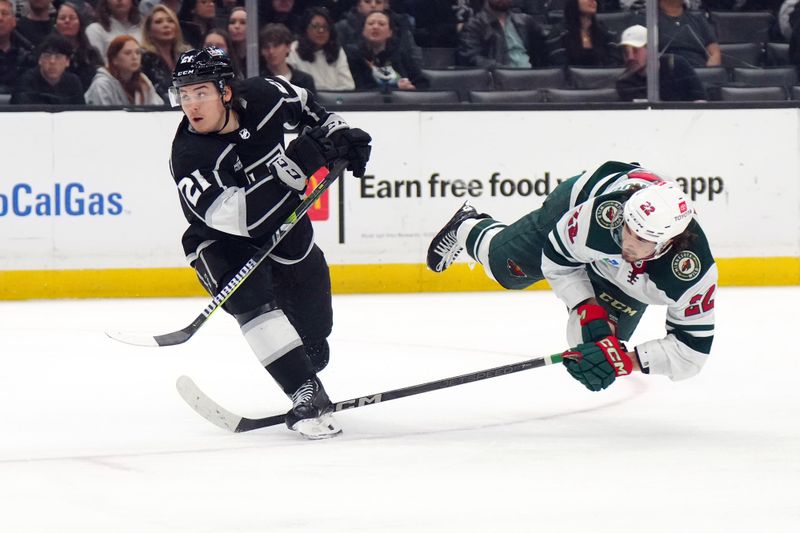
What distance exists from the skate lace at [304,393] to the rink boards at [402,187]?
2.90 meters

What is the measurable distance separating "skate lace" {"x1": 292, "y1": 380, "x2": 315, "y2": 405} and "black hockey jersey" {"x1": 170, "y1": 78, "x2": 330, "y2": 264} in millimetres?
404

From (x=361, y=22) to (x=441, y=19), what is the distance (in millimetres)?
388

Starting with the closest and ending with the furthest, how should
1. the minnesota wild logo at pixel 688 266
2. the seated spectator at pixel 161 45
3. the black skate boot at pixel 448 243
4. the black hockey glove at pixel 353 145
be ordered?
the minnesota wild logo at pixel 688 266, the black hockey glove at pixel 353 145, the black skate boot at pixel 448 243, the seated spectator at pixel 161 45

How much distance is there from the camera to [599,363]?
3.22 meters

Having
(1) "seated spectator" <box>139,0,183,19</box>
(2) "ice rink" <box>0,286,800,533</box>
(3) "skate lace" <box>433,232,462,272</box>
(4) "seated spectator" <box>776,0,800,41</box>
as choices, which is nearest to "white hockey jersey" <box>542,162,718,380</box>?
(2) "ice rink" <box>0,286,800,533</box>

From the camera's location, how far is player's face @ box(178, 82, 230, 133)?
334 centimetres

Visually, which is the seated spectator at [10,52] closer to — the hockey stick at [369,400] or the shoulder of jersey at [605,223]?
the hockey stick at [369,400]

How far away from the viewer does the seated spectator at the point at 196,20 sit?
6195 mm

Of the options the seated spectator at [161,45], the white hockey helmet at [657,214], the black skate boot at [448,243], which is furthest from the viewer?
the seated spectator at [161,45]

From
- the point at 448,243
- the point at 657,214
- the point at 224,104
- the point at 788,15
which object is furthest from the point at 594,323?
the point at 788,15

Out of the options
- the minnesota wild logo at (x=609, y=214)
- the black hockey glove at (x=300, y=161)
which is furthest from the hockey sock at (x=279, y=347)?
the minnesota wild logo at (x=609, y=214)

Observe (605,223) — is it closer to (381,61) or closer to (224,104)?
(224,104)

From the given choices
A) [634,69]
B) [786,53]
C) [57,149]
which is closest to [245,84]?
[57,149]

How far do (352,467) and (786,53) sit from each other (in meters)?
4.44
